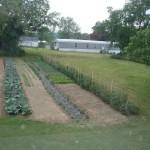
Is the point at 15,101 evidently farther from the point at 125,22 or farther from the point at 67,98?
the point at 125,22

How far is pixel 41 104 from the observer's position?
15.0 meters

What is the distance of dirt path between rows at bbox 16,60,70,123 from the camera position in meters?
12.9

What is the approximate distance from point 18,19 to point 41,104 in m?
27.9

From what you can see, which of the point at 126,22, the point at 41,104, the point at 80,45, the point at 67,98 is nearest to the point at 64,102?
the point at 67,98

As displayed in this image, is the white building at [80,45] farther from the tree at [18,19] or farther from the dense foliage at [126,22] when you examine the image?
the tree at [18,19]

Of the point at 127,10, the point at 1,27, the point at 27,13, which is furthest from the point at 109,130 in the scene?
the point at 127,10

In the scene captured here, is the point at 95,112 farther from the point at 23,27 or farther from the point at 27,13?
the point at 27,13

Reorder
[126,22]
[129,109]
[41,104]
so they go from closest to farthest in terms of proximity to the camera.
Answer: [129,109]
[41,104]
[126,22]

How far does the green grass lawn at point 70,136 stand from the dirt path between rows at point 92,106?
74 centimetres

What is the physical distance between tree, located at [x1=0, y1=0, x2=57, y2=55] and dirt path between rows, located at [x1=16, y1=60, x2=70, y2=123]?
20436 mm

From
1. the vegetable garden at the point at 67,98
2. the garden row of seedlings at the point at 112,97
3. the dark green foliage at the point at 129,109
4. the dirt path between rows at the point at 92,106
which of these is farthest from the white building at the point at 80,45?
the dark green foliage at the point at 129,109

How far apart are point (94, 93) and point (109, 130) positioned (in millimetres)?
6731

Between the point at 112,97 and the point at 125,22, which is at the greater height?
the point at 125,22

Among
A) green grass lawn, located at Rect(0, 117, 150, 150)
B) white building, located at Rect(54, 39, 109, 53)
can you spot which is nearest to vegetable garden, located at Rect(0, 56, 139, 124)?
green grass lawn, located at Rect(0, 117, 150, 150)
